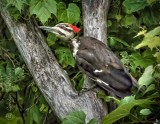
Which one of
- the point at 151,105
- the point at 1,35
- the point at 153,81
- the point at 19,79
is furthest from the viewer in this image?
the point at 1,35

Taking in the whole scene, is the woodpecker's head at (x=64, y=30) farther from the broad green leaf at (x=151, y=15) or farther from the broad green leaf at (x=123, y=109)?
the broad green leaf at (x=123, y=109)

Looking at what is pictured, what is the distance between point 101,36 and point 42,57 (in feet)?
Answer: 1.56

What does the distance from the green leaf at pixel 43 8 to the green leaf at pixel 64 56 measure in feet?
1.17

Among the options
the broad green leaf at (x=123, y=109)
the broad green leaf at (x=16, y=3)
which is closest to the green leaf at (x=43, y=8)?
the broad green leaf at (x=16, y=3)

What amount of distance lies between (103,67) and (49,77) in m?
0.42

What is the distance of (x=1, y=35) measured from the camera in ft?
13.5

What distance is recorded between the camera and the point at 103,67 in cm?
343

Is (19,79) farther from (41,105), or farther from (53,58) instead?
(53,58)

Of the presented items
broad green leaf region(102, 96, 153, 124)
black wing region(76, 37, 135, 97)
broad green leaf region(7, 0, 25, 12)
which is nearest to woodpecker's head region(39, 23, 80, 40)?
black wing region(76, 37, 135, 97)

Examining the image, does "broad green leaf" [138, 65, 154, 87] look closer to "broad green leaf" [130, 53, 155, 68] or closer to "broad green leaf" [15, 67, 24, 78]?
"broad green leaf" [130, 53, 155, 68]

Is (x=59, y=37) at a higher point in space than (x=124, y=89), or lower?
higher

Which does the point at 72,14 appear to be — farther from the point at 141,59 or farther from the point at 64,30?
the point at 141,59

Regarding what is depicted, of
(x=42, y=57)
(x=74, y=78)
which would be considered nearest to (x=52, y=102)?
(x=42, y=57)

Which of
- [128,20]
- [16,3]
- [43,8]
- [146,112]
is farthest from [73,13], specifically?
[146,112]
